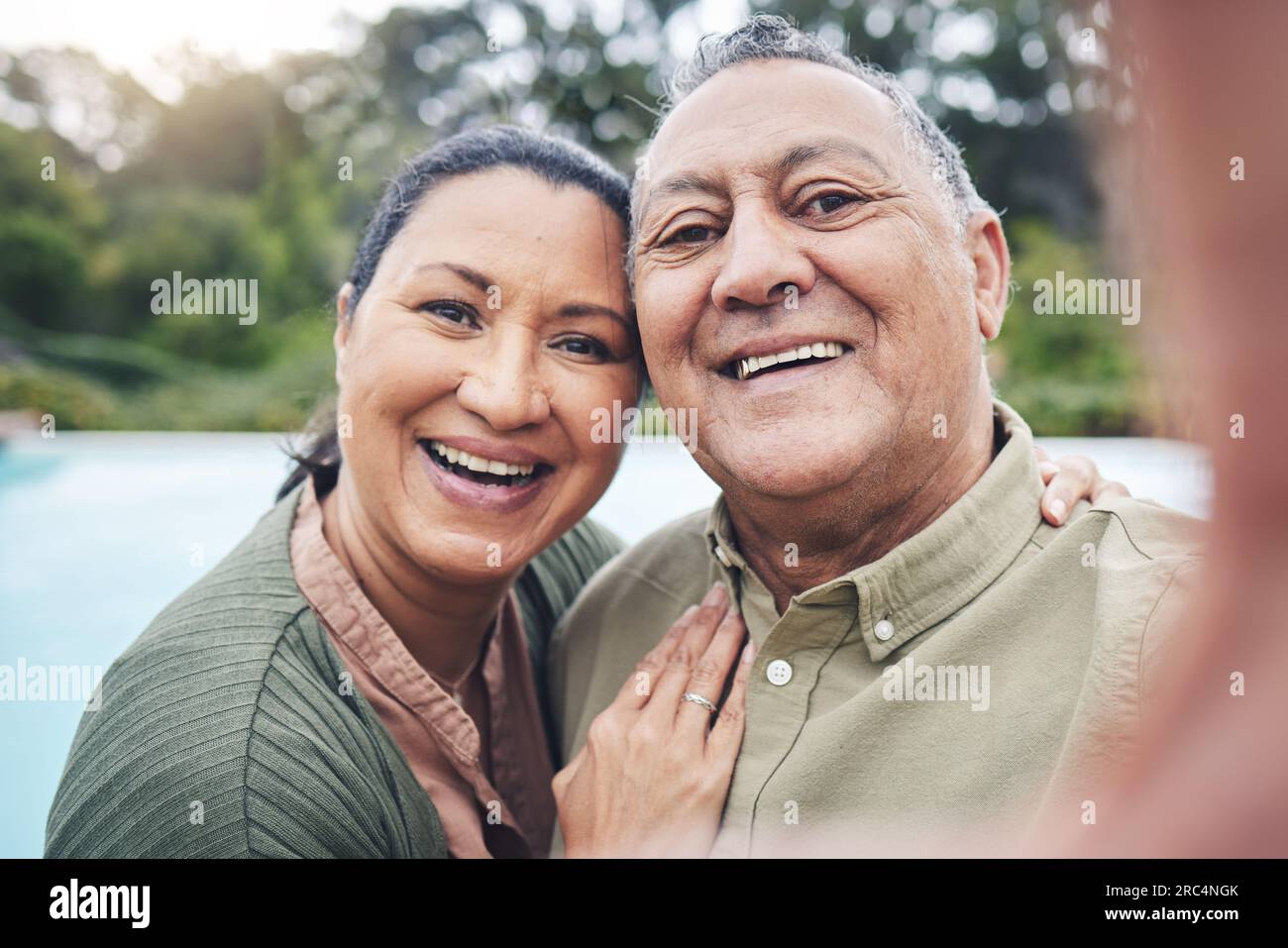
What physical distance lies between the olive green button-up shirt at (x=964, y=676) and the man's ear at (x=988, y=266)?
9.9 inches

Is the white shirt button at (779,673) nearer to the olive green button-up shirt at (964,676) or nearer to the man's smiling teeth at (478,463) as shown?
the olive green button-up shirt at (964,676)

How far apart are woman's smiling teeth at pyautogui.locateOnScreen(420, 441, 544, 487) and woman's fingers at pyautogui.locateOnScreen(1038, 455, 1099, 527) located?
94 cm

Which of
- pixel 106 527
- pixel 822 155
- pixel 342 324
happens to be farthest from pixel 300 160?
pixel 822 155

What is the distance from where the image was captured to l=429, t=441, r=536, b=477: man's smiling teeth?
66.6 inches

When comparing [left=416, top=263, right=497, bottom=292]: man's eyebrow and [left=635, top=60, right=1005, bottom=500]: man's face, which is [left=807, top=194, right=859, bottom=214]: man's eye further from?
[left=416, top=263, right=497, bottom=292]: man's eyebrow

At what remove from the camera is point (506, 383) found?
1.62 m

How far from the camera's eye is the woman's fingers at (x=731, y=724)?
Result: 58.8 inches

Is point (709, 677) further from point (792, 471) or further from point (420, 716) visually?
point (420, 716)

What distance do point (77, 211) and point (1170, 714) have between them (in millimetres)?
17313

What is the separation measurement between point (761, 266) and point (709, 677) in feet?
2.37

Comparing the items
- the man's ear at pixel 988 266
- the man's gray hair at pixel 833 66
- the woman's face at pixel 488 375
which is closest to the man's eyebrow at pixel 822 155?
the man's gray hair at pixel 833 66

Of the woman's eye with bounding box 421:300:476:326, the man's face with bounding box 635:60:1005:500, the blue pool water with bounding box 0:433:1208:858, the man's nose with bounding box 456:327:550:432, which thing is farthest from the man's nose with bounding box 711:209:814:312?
the blue pool water with bounding box 0:433:1208:858

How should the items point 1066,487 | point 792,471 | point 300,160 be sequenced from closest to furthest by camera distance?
point 792,471, point 1066,487, point 300,160
